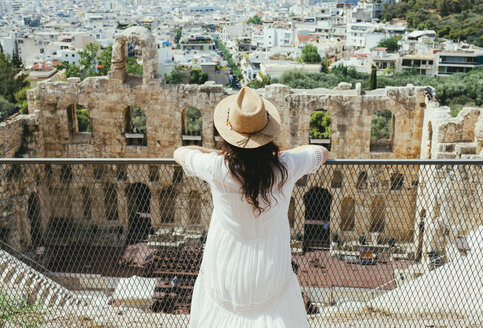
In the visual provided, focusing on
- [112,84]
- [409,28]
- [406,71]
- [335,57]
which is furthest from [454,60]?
[112,84]

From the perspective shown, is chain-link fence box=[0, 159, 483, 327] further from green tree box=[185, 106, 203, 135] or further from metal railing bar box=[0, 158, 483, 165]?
green tree box=[185, 106, 203, 135]

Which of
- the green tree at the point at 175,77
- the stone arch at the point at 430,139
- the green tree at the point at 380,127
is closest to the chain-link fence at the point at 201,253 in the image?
the stone arch at the point at 430,139

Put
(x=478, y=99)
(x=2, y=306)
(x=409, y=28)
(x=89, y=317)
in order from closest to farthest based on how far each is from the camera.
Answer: (x=2, y=306), (x=89, y=317), (x=478, y=99), (x=409, y=28)

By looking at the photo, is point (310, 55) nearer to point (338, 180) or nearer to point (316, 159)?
point (338, 180)

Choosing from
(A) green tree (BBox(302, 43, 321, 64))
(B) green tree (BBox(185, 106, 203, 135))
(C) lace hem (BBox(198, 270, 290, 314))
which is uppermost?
(C) lace hem (BBox(198, 270, 290, 314))

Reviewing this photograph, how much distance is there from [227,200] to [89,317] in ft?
15.0

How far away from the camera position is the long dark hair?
3.80 m

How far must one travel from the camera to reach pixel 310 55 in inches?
3137

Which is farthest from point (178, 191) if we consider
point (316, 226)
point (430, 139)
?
point (430, 139)

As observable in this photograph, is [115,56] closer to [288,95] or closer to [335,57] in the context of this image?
[288,95]

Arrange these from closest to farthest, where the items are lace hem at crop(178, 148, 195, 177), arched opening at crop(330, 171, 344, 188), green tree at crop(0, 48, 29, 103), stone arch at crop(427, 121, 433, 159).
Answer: lace hem at crop(178, 148, 195, 177)
stone arch at crop(427, 121, 433, 159)
arched opening at crop(330, 171, 344, 188)
green tree at crop(0, 48, 29, 103)

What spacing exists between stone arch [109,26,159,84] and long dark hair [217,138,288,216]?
16229mm

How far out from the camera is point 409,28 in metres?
108

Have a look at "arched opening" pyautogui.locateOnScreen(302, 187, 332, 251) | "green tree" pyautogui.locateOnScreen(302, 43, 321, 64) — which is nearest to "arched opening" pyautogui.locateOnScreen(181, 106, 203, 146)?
"arched opening" pyautogui.locateOnScreen(302, 187, 332, 251)
